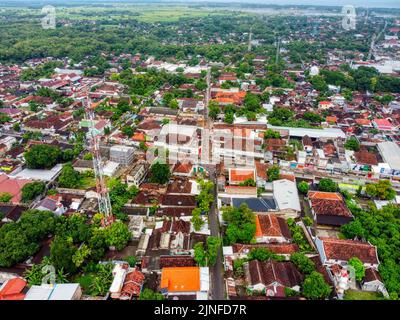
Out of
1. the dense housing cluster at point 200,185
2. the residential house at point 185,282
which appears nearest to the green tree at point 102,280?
the dense housing cluster at point 200,185

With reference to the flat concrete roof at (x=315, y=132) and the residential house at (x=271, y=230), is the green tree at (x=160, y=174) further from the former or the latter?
the flat concrete roof at (x=315, y=132)

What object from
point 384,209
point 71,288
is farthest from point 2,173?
point 384,209

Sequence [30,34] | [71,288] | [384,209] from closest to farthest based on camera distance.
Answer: [71,288] → [384,209] → [30,34]

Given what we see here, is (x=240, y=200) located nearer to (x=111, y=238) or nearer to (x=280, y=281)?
(x=280, y=281)

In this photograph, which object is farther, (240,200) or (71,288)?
(240,200)
